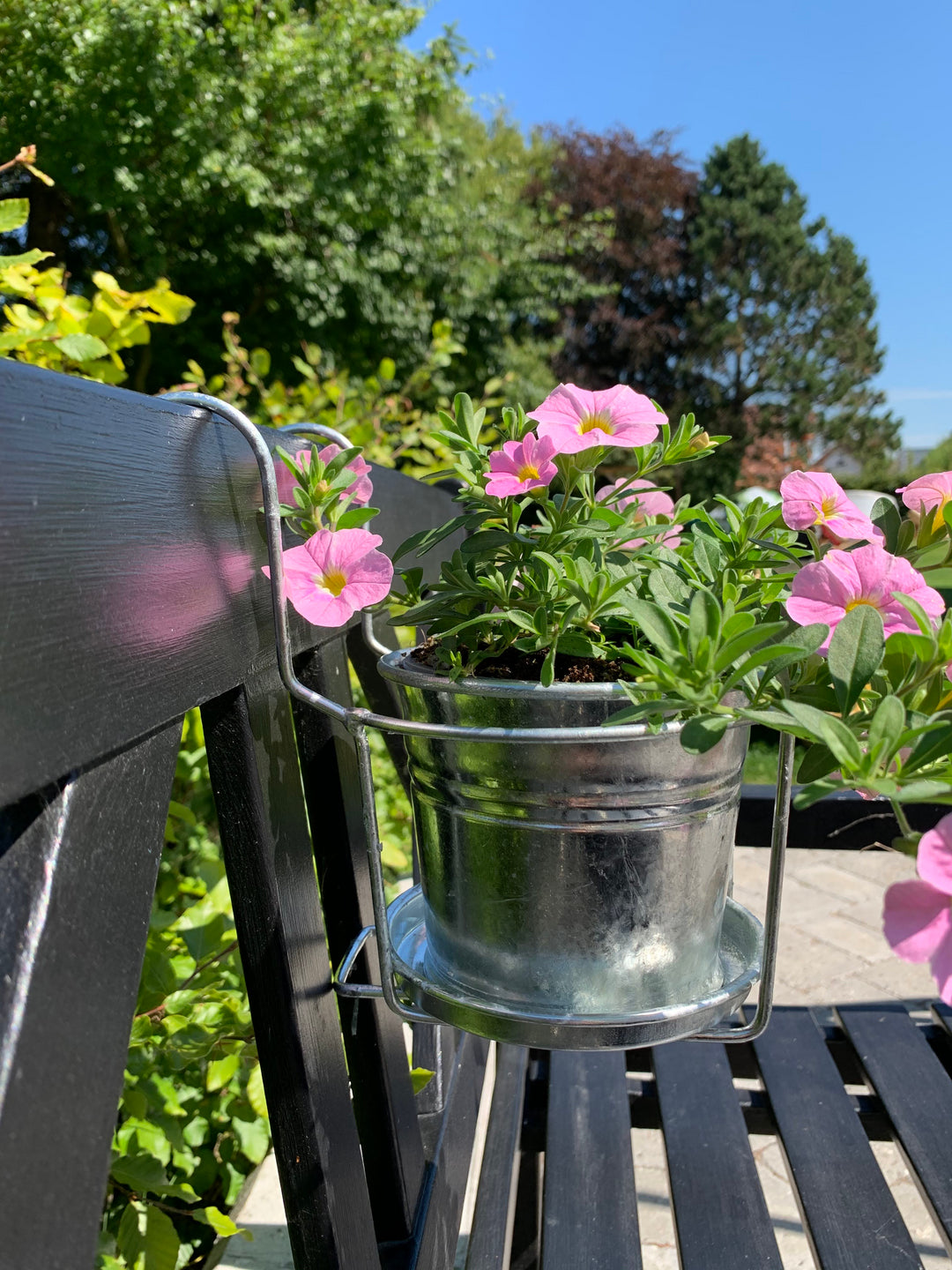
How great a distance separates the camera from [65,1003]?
372 mm

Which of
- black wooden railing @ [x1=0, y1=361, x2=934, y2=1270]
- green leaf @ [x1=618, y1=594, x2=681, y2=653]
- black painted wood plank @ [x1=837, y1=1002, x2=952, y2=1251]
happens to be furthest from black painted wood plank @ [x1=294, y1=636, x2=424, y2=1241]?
black painted wood plank @ [x1=837, y1=1002, x2=952, y2=1251]

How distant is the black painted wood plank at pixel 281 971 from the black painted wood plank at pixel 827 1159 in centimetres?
62

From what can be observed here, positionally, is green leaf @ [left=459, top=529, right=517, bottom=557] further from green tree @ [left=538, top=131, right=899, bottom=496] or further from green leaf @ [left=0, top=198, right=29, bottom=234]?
green tree @ [left=538, top=131, right=899, bottom=496]

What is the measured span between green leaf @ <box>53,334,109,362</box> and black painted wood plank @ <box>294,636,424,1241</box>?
19.0 inches

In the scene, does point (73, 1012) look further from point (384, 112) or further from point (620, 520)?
point (384, 112)

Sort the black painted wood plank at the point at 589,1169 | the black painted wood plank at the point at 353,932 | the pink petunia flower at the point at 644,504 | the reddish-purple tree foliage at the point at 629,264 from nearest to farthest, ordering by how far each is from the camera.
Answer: the pink petunia flower at the point at 644,504 → the black painted wood plank at the point at 353,932 → the black painted wood plank at the point at 589,1169 → the reddish-purple tree foliage at the point at 629,264

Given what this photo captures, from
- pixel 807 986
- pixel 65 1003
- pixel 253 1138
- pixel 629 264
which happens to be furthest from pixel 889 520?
pixel 629 264

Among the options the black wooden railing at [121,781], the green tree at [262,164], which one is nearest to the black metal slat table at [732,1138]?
the black wooden railing at [121,781]

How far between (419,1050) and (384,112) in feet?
29.1

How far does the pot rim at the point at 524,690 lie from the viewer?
1.85ft

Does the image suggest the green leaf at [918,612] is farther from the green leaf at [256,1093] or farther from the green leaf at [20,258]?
the green leaf at [256,1093]

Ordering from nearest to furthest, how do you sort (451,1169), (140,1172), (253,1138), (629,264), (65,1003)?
(65,1003) → (140,1172) → (451,1169) → (253,1138) → (629,264)

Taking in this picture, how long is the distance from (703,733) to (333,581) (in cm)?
30

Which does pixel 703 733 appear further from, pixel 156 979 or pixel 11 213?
pixel 11 213
